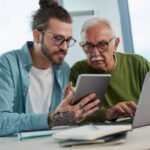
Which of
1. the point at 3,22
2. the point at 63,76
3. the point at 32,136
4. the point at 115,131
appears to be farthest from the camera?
the point at 3,22

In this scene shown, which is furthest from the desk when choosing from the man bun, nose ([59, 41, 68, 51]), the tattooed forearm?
the man bun

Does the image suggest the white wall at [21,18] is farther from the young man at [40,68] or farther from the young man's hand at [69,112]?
the young man's hand at [69,112]

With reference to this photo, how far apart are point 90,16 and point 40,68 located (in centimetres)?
155

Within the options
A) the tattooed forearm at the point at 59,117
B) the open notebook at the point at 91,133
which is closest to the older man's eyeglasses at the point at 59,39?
the tattooed forearm at the point at 59,117

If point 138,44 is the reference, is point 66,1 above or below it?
above

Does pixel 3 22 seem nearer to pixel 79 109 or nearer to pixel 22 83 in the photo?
pixel 22 83

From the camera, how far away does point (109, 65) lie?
1731 mm

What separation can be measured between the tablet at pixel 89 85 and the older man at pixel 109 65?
0.95ft

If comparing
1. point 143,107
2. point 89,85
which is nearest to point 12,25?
point 89,85

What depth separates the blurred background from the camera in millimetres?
2990

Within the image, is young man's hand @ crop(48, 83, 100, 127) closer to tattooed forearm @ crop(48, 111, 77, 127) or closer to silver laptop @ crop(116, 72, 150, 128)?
tattooed forearm @ crop(48, 111, 77, 127)

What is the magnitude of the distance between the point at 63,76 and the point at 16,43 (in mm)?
1407

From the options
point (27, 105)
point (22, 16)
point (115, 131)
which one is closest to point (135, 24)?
point (22, 16)

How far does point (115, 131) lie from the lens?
2.86 feet
